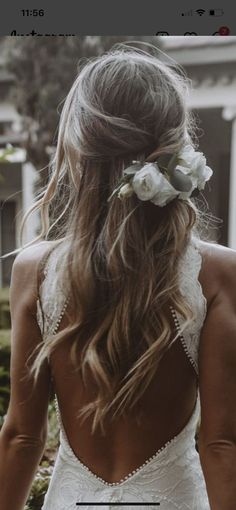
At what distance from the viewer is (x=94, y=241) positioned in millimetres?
778

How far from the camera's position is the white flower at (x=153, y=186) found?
730 millimetres

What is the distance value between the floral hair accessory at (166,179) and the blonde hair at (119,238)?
17 mm

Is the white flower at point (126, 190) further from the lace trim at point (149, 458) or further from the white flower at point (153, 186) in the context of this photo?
the lace trim at point (149, 458)

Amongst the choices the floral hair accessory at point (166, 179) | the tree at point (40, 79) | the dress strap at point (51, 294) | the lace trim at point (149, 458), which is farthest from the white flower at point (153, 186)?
the tree at point (40, 79)

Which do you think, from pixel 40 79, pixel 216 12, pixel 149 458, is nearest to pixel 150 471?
pixel 149 458

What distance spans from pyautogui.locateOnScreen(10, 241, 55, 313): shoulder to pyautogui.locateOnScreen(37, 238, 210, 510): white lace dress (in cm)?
1

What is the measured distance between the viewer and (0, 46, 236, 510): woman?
75cm

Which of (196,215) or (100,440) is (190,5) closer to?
(196,215)

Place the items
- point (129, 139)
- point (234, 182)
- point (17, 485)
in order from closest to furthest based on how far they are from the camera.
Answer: point (129, 139) < point (17, 485) < point (234, 182)

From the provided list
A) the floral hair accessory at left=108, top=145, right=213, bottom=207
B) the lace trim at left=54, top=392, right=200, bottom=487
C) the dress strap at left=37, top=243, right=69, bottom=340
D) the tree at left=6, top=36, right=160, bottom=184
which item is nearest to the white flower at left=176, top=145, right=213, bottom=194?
the floral hair accessory at left=108, top=145, right=213, bottom=207

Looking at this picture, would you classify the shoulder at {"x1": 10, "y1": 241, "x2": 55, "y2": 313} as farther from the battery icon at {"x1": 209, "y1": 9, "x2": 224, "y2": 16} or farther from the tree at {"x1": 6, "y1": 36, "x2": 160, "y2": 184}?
the tree at {"x1": 6, "y1": 36, "x2": 160, "y2": 184}

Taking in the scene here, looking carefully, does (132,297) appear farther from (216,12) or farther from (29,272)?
(216,12)

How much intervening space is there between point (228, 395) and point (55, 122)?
291cm

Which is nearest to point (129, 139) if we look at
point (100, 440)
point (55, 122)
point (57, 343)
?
point (57, 343)
